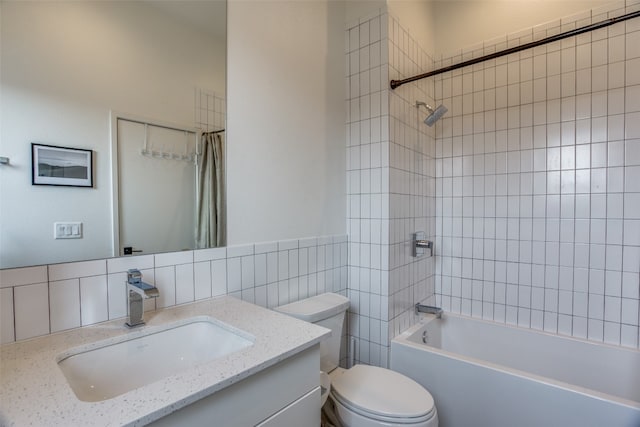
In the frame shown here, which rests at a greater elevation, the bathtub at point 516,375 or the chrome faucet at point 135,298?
the chrome faucet at point 135,298

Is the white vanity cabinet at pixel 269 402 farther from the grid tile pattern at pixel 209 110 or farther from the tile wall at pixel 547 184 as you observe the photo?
the tile wall at pixel 547 184

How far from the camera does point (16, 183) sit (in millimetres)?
846

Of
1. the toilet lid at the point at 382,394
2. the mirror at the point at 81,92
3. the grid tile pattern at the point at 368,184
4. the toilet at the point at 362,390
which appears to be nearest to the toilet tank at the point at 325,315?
the toilet at the point at 362,390

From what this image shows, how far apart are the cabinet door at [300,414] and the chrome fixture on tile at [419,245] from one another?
1284 millimetres

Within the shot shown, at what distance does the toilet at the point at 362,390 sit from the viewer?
125 centimetres

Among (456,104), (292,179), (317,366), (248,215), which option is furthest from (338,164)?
(317,366)

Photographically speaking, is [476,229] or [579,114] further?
[476,229]

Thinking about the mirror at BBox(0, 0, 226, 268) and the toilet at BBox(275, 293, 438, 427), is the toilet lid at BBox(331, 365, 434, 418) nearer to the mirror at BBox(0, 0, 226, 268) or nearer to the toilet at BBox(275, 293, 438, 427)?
the toilet at BBox(275, 293, 438, 427)

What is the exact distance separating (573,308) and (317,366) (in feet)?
5.93

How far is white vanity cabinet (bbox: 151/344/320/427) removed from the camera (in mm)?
691

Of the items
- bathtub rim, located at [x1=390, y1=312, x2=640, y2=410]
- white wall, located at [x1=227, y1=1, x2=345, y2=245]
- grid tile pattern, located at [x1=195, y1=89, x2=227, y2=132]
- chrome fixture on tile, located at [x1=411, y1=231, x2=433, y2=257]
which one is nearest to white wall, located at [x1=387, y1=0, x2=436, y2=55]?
white wall, located at [x1=227, y1=1, x2=345, y2=245]

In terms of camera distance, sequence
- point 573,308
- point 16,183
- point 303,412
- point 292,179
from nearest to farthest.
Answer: point 16,183 < point 303,412 < point 292,179 < point 573,308

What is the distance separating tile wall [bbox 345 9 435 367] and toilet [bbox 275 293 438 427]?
31cm

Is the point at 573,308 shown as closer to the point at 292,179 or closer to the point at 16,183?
the point at 292,179
